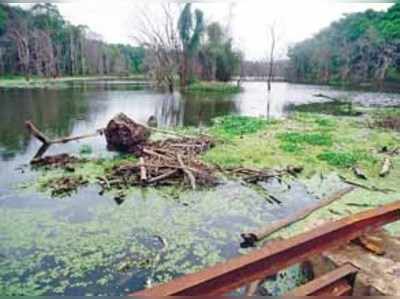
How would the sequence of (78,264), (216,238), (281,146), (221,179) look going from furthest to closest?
(281,146) < (221,179) < (216,238) < (78,264)

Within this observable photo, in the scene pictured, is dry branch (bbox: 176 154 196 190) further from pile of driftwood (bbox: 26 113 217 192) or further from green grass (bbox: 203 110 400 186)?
green grass (bbox: 203 110 400 186)

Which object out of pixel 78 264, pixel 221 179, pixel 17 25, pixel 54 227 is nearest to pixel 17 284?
pixel 78 264

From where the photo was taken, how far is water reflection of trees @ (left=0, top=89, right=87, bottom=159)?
33.9 ft

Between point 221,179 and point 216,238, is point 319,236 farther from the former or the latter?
point 221,179

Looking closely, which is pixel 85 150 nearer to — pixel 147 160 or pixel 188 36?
pixel 147 160

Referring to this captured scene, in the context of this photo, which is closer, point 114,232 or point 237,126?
point 114,232

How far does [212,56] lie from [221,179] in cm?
3124

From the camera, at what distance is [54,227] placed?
16.2 ft

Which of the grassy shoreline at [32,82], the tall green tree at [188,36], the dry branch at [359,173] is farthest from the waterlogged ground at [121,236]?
the tall green tree at [188,36]

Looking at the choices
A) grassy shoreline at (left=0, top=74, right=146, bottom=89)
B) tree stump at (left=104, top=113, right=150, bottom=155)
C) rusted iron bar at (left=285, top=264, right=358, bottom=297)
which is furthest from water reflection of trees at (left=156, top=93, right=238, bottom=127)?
grassy shoreline at (left=0, top=74, right=146, bottom=89)

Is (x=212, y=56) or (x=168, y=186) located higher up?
(x=212, y=56)

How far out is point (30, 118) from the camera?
1461 cm

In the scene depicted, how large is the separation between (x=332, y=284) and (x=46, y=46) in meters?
51.3

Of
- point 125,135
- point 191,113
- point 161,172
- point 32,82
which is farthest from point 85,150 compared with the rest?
point 32,82
